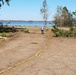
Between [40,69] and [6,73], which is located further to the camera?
[40,69]

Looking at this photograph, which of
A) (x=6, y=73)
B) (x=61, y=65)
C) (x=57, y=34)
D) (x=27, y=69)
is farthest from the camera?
(x=57, y=34)

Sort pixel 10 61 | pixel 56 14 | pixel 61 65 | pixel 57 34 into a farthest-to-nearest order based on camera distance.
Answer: pixel 56 14
pixel 57 34
pixel 10 61
pixel 61 65

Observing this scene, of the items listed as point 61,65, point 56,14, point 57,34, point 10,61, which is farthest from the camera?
point 56,14

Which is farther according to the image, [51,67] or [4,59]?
[4,59]

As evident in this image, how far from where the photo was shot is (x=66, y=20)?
123 meters

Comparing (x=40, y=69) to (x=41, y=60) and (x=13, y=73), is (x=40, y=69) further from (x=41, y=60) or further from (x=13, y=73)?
(x=41, y=60)

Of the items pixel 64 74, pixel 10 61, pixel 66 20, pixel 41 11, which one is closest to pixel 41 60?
pixel 10 61

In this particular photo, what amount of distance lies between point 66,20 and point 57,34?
280 ft

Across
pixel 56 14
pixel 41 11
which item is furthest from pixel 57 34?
pixel 56 14

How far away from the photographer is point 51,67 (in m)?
15.5

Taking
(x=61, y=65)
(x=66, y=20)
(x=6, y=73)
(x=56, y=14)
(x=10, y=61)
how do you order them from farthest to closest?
(x=66, y=20) → (x=56, y=14) → (x=10, y=61) → (x=61, y=65) → (x=6, y=73)

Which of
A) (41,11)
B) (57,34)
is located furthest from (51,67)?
(41,11)

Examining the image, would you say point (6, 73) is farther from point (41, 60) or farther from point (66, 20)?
point (66, 20)

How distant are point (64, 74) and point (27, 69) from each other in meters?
2.35
